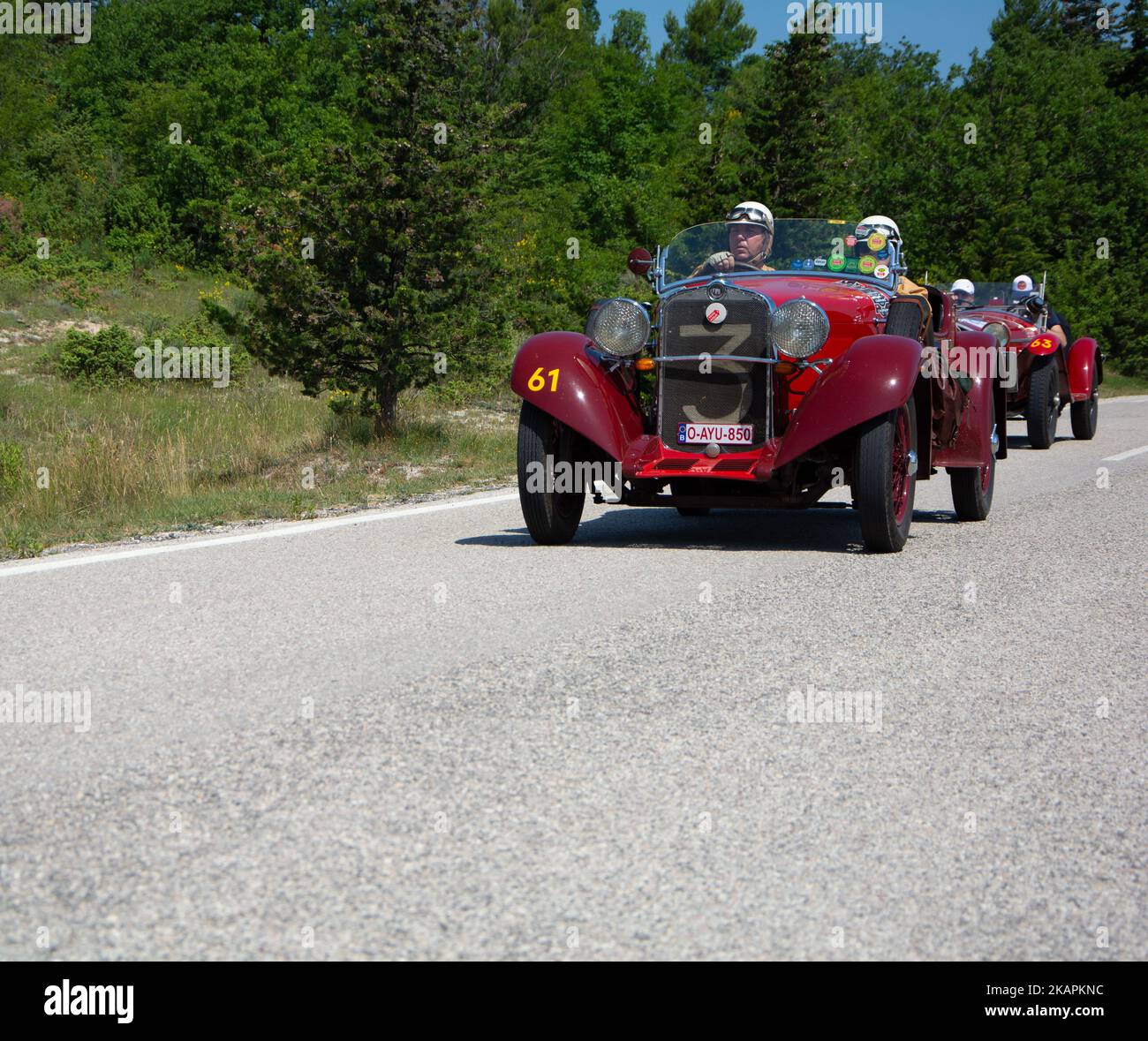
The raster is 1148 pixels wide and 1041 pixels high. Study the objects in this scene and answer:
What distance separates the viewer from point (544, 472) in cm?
816

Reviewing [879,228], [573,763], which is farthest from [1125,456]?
[573,763]

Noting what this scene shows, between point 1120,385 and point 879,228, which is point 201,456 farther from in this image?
point 1120,385

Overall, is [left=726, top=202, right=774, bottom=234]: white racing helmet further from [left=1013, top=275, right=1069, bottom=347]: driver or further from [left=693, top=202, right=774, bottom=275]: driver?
[left=1013, top=275, right=1069, bottom=347]: driver

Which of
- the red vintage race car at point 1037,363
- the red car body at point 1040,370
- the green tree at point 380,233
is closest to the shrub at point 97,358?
the green tree at point 380,233

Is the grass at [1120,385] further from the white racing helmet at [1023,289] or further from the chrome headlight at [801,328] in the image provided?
the chrome headlight at [801,328]

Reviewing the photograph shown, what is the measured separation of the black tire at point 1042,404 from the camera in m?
15.8

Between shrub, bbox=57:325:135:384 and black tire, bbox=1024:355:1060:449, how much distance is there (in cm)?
1580

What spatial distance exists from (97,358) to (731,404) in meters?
19.6

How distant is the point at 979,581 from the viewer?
7117mm

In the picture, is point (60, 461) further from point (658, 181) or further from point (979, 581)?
point (658, 181)

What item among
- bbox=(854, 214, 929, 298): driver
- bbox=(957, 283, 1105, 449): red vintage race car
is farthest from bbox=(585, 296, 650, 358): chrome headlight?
bbox=(957, 283, 1105, 449): red vintage race car

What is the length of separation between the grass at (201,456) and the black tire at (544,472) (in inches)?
95.6
